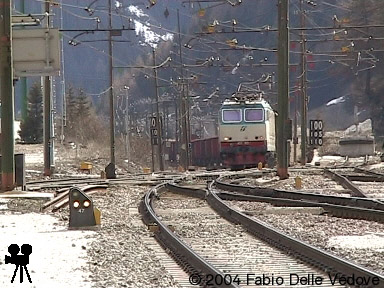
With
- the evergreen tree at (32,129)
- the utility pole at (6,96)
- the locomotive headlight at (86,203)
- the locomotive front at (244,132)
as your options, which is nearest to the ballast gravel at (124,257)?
the locomotive headlight at (86,203)

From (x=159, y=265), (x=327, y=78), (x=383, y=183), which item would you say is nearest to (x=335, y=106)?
(x=327, y=78)

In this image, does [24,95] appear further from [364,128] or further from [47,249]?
[47,249]

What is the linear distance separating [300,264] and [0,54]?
15.3m

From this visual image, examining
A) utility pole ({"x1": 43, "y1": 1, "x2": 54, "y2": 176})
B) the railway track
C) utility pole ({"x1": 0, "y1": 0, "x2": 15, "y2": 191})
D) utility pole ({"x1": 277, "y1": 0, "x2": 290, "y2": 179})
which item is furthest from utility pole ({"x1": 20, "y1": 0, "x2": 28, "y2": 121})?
the railway track

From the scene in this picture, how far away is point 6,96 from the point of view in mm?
23891

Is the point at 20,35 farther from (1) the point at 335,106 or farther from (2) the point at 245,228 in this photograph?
(1) the point at 335,106

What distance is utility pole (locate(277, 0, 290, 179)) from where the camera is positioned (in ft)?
98.3

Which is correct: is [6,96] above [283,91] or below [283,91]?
below

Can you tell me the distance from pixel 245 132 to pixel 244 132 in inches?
2.0

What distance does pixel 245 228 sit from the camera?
14.4 m

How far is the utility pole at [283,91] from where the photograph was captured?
29969 mm

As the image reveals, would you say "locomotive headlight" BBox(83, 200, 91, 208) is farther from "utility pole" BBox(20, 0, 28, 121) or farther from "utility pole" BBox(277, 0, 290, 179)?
"utility pole" BBox(20, 0, 28, 121)

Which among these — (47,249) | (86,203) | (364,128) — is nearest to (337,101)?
(364,128)

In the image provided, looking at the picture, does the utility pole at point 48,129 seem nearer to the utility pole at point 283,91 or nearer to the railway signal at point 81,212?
the utility pole at point 283,91
